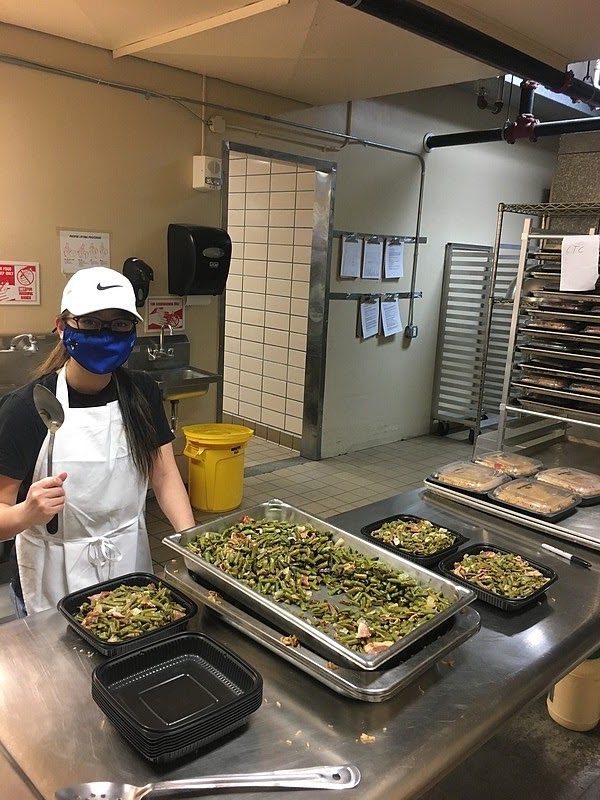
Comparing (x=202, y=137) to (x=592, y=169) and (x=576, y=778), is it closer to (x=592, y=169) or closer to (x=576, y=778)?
(x=592, y=169)

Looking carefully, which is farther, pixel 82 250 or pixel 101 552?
pixel 82 250

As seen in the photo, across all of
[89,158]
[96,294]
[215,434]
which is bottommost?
[215,434]

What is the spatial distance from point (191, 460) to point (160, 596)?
2810 millimetres

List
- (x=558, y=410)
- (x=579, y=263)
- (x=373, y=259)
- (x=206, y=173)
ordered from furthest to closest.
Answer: (x=373, y=259) → (x=206, y=173) → (x=558, y=410) → (x=579, y=263)

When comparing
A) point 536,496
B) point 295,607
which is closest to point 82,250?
point 536,496

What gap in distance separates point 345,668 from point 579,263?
221 centimetres

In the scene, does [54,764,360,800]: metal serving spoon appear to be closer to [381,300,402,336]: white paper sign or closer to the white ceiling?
the white ceiling

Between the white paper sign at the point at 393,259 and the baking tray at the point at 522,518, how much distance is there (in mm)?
3639

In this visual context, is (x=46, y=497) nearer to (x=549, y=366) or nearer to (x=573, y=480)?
(x=573, y=480)

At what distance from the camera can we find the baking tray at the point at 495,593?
1580mm

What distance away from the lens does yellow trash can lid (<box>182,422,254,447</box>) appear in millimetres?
4109

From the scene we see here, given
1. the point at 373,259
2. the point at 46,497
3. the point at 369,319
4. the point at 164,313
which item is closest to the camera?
the point at 46,497

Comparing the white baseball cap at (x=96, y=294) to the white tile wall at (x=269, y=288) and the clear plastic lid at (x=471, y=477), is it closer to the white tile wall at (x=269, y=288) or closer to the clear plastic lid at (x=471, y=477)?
the clear plastic lid at (x=471, y=477)

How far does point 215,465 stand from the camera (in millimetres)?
4160
